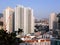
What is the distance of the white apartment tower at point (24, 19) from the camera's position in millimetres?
35150

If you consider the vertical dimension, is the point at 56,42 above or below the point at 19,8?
below

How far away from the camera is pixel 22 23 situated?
1391 inches

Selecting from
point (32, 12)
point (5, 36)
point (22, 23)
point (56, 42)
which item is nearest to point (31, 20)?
point (32, 12)

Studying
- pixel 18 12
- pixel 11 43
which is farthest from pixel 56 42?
pixel 18 12

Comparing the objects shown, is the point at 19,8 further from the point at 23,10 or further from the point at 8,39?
the point at 8,39

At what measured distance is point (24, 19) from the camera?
36.0 metres

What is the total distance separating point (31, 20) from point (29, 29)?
A: 287 cm

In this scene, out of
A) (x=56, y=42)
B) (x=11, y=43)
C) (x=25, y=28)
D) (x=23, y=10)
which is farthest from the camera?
(x=23, y=10)

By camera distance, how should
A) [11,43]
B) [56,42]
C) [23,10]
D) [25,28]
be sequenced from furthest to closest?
[23,10]
[25,28]
[11,43]
[56,42]

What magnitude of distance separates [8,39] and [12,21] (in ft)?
89.1

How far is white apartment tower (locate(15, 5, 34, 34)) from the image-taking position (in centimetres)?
3515

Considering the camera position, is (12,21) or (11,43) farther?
(12,21)

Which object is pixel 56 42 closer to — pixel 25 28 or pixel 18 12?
pixel 25 28

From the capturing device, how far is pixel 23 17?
120ft
